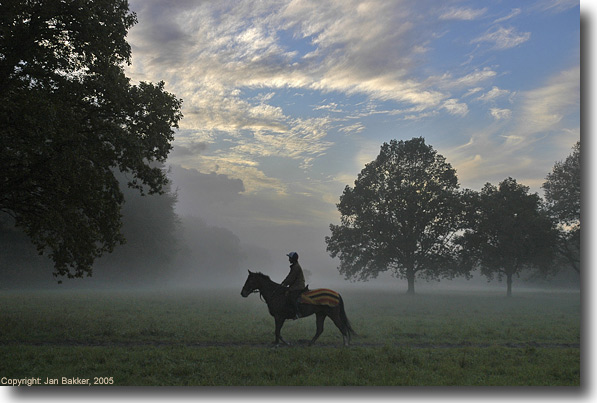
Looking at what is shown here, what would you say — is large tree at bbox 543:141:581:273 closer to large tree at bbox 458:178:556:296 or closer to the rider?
large tree at bbox 458:178:556:296

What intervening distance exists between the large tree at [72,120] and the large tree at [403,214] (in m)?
34.5

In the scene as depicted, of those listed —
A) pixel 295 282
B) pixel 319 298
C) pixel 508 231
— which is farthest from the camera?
pixel 508 231

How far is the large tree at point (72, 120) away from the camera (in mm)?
13805

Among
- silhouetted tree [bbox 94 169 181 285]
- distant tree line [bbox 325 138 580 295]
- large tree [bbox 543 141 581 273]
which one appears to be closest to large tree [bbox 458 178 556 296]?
distant tree line [bbox 325 138 580 295]

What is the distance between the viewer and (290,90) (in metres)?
14.8

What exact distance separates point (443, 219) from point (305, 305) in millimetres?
38288

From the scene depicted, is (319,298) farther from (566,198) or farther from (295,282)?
(566,198)

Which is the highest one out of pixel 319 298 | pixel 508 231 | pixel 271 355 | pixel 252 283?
pixel 508 231

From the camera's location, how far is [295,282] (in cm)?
1401

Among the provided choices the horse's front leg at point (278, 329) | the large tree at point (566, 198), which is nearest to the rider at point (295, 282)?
the horse's front leg at point (278, 329)

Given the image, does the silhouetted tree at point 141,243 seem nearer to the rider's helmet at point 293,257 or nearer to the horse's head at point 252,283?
the horse's head at point 252,283

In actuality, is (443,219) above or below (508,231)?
above

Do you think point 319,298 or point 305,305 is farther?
point 305,305

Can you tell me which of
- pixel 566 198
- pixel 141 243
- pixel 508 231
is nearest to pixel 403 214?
pixel 508 231
